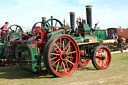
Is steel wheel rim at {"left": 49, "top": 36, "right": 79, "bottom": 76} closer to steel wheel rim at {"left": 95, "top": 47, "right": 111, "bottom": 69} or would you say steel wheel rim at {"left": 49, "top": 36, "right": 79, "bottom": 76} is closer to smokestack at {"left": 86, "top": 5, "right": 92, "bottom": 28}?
steel wheel rim at {"left": 95, "top": 47, "right": 111, "bottom": 69}

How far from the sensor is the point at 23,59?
536 centimetres

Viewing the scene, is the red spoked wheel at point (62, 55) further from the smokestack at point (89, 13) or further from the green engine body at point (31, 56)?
the smokestack at point (89, 13)

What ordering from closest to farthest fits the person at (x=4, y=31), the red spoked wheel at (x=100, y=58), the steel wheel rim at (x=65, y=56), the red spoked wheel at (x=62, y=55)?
1. the red spoked wheel at (x=62, y=55)
2. the steel wheel rim at (x=65, y=56)
3. the red spoked wheel at (x=100, y=58)
4. the person at (x=4, y=31)

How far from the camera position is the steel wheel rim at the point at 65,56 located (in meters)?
5.25

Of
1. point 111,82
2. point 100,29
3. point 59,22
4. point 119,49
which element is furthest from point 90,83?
point 100,29

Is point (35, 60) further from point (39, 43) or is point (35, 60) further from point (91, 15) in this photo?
point (91, 15)

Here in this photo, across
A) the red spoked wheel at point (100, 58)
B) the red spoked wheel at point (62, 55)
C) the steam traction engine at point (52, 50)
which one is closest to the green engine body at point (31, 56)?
the steam traction engine at point (52, 50)

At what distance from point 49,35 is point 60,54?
2.32 feet

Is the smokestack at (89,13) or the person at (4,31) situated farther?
the smokestack at (89,13)

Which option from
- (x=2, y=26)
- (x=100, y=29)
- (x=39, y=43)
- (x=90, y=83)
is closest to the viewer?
(x=90, y=83)

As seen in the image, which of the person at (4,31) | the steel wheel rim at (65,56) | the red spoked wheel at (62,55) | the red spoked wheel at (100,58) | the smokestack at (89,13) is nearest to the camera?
the red spoked wheel at (62,55)

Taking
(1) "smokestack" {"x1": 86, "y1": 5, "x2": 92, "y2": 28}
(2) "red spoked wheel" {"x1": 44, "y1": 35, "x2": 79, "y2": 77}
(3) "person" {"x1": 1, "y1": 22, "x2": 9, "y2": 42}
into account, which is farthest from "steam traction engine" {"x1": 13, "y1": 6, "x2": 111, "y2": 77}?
(3) "person" {"x1": 1, "y1": 22, "x2": 9, "y2": 42}

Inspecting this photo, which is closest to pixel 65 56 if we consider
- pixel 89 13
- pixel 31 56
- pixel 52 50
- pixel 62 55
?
pixel 62 55

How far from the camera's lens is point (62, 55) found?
5.27m
